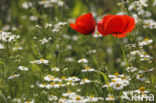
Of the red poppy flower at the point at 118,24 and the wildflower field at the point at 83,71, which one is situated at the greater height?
the red poppy flower at the point at 118,24

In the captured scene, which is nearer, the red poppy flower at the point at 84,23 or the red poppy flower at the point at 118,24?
the red poppy flower at the point at 118,24

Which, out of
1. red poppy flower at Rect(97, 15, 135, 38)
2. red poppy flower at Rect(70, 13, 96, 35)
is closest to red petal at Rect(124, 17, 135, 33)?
red poppy flower at Rect(97, 15, 135, 38)

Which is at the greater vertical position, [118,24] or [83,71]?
[118,24]

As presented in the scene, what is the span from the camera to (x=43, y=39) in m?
2.32

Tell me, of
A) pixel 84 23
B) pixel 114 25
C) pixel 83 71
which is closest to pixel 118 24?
pixel 114 25

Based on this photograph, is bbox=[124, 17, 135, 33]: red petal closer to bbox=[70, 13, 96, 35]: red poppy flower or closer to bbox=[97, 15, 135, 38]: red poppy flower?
bbox=[97, 15, 135, 38]: red poppy flower

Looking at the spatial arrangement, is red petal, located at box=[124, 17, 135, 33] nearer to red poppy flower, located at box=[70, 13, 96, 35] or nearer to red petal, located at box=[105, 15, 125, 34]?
red petal, located at box=[105, 15, 125, 34]

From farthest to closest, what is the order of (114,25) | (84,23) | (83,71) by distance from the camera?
1. (83,71)
2. (84,23)
3. (114,25)

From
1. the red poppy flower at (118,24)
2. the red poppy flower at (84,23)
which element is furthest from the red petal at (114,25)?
the red poppy flower at (84,23)

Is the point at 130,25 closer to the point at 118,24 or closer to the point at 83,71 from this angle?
the point at 118,24

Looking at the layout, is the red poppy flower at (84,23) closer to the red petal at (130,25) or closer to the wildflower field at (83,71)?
the wildflower field at (83,71)

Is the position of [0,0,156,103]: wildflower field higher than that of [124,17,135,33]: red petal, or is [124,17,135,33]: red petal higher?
[124,17,135,33]: red petal

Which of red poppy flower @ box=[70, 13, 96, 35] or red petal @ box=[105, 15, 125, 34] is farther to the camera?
red poppy flower @ box=[70, 13, 96, 35]

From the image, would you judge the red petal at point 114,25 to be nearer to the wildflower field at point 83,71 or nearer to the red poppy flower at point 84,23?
the wildflower field at point 83,71
